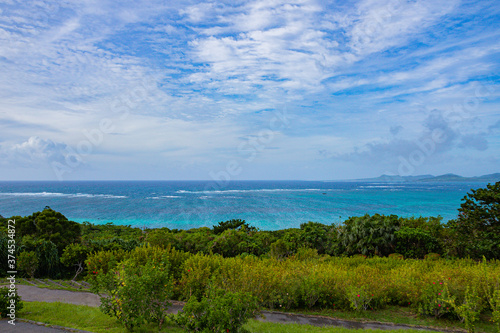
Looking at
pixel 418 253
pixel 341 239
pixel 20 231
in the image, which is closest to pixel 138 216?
pixel 20 231

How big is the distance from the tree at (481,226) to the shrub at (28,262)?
16977 mm

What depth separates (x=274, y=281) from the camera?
7.50 meters

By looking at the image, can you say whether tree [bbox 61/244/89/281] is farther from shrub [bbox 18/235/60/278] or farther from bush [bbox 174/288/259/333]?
bush [bbox 174/288/259/333]

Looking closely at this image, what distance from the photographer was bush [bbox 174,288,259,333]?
456cm

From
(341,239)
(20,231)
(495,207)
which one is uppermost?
(495,207)

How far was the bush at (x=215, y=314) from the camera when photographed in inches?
179

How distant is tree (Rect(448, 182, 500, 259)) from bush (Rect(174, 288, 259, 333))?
1162 centimetres

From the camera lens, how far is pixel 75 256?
35.4 feet

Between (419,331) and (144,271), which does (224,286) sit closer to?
(144,271)

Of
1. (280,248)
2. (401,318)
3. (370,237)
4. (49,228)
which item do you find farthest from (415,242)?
(49,228)

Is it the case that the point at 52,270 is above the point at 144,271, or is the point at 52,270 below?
below

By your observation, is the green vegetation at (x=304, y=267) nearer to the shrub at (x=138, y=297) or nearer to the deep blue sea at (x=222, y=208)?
the shrub at (x=138, y=297)

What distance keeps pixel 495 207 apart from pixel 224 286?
11614 mm

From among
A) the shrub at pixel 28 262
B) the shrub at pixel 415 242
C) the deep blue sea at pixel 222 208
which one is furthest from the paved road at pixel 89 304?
the deep blue sea at pixel 222 208
